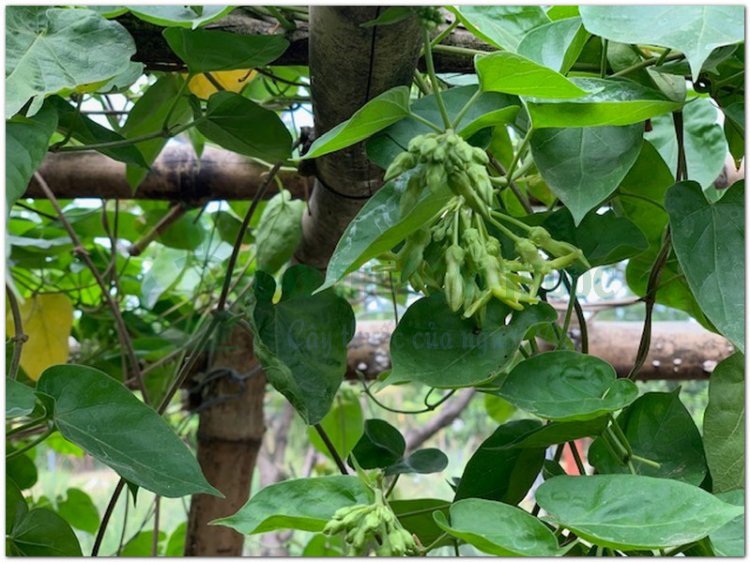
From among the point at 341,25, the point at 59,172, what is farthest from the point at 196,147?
the point at 341,25

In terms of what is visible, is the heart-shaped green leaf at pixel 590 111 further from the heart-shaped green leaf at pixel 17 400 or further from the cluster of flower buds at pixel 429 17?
the heart-shaped green leaf at pixel 17 400

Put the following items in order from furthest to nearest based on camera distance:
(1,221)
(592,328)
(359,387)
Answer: (359,387)
(592,328)
(1,221)

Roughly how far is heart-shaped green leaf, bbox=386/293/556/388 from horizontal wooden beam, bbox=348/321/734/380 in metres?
0.54

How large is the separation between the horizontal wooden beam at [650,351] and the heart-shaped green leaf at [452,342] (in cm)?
54

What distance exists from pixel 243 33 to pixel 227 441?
1.76 ft

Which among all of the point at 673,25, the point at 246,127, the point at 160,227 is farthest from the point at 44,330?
the point at 673,25

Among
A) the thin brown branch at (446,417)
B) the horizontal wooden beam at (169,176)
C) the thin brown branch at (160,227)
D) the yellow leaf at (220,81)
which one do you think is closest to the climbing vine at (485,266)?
the yellow leaf at (220,81)

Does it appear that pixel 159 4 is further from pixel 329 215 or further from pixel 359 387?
pixel 359 387

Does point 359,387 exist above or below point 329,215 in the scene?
below

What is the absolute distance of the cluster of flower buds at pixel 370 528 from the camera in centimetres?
29

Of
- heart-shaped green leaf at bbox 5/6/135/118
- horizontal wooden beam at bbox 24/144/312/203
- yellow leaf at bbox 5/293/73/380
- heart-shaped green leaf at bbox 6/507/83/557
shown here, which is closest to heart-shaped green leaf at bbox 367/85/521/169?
heart-shaped green leaf at bbox 5/6/135/118

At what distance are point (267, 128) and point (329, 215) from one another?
12cm

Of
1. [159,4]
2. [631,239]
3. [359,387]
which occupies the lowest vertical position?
[359,387]

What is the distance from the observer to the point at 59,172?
0.76 meters
